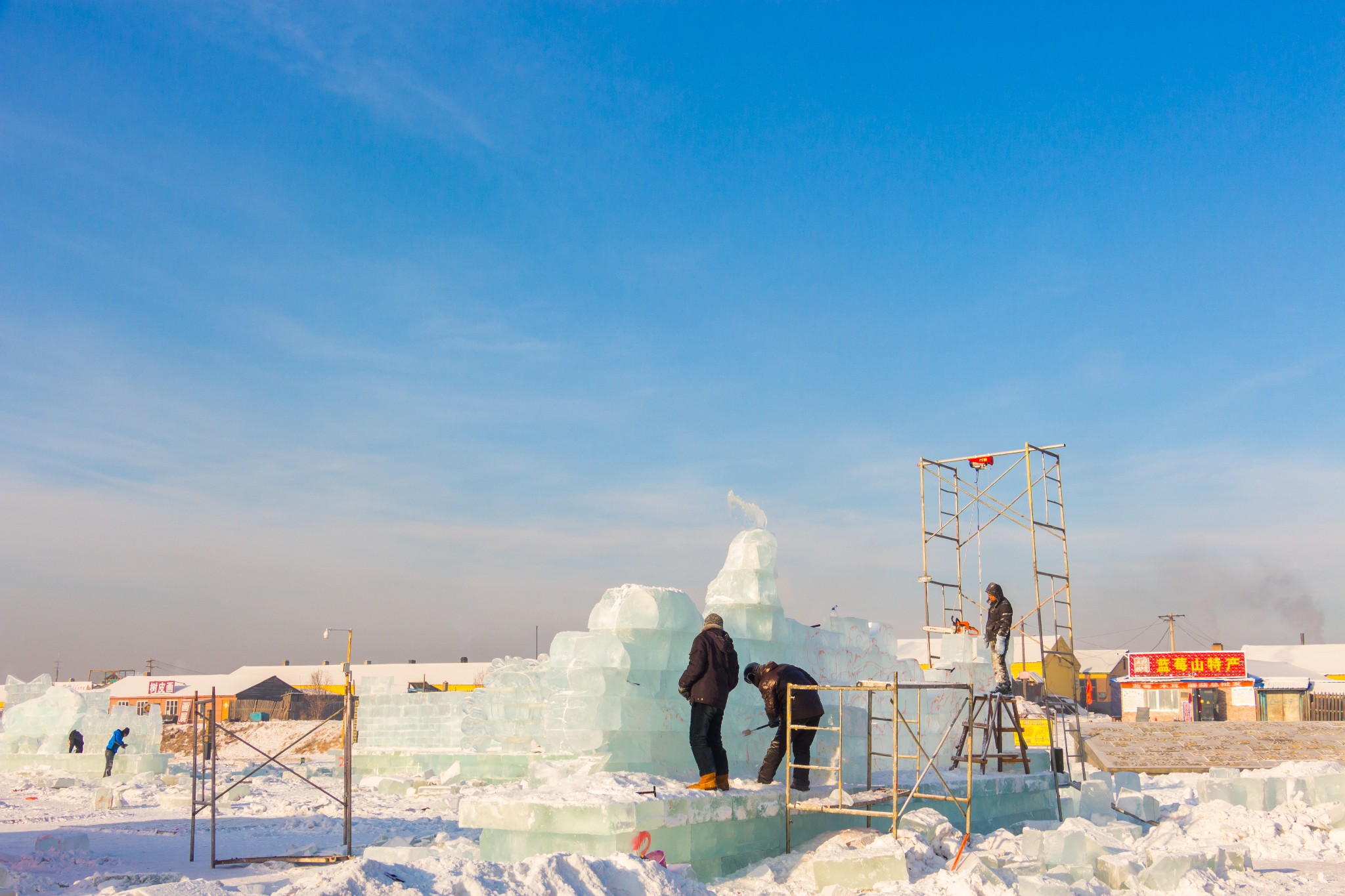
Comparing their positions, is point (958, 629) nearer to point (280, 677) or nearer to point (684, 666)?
point (684, 666)

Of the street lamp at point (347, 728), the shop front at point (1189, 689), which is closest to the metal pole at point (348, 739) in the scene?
the street lamp at point (347, 728)

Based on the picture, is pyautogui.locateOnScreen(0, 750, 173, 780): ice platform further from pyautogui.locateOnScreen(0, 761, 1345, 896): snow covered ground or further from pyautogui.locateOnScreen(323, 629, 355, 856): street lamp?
pyautogui.locateOnScreen(323, 629, 355, 856): street lamp

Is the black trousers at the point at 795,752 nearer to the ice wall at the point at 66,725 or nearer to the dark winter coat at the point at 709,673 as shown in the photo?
the dark winter coat at the point at 709,673

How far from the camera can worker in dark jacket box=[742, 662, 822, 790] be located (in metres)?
8.73

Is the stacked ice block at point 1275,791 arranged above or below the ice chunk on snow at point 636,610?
below

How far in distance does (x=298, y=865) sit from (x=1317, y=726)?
22.9m

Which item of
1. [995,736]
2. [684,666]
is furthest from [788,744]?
[995,736]

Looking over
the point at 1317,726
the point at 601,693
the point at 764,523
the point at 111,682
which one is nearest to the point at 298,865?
the point at 601,693

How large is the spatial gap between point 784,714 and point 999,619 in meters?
3.96

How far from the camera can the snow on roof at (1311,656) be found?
43.2 m

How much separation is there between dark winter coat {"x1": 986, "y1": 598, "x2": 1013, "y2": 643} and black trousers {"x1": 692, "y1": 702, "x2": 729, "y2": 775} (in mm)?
4710

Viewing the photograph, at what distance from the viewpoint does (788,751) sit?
8375 mm

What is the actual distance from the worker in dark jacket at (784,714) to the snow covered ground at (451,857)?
0.66m

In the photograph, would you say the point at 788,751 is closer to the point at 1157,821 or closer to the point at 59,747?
the point at 1157,821
